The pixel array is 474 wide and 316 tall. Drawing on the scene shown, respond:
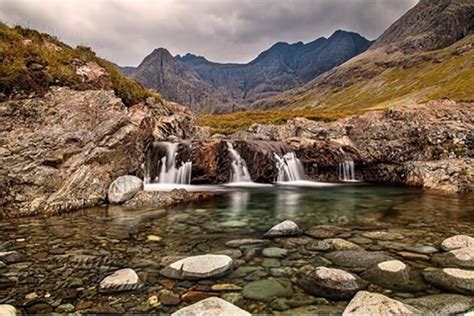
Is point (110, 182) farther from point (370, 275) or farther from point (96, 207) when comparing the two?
point (370, 275)

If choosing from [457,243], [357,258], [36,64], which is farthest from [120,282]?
[36,64]

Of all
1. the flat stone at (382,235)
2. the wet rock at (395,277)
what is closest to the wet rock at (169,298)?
the wet rock at (395,277)

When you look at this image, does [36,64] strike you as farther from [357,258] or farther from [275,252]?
[357,258]

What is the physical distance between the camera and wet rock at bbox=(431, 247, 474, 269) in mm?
7539

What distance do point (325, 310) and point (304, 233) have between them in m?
5.06

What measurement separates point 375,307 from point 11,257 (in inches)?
306

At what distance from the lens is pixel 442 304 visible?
5578 millimetres

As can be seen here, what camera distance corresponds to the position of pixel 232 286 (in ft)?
21.3

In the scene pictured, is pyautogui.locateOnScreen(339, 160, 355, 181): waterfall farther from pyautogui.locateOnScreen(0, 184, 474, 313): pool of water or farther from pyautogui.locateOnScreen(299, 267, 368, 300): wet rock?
pyautogui.locateOnScreen(299, 267, 368, 300): wet rock

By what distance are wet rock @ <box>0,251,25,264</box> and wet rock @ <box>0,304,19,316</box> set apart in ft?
8.66

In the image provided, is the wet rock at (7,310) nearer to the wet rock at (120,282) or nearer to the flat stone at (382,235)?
the wet rock at (120,282)

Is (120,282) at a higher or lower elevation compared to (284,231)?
lower

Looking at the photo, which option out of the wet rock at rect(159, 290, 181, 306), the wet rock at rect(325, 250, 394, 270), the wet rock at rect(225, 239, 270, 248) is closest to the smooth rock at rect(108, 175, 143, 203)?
the wet rock at rect(225, 239, 270, 248)

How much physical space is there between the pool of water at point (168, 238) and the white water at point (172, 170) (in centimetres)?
600
